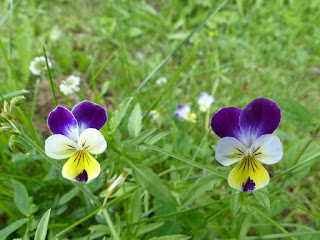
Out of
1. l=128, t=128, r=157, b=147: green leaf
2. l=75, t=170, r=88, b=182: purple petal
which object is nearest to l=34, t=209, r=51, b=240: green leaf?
l=75, t=170, r=88, b=182: purple petal

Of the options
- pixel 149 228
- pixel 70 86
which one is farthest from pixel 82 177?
pixel 70 86

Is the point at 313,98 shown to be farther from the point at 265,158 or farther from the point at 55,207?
the point at 55,207

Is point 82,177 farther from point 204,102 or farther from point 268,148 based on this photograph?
point 204,102

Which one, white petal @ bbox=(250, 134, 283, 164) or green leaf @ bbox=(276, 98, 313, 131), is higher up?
green leaf @ bbox=(276, 98, 313, 131)

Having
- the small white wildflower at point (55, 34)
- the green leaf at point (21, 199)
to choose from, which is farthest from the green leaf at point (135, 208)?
the small white wildflower at point (55, 34)

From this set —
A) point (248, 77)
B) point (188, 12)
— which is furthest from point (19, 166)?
point (188, 12)

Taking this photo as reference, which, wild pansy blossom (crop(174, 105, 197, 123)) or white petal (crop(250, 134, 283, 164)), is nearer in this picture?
white petal (crop(250, 134, 283, 164))

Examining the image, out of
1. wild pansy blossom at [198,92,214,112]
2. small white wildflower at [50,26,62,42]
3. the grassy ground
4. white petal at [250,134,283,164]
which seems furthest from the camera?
small white wildflower at [50,26,62,42]

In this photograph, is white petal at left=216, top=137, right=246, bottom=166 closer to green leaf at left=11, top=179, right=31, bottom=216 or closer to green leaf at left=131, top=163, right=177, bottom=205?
green leaf at left=131, top=163, right=177, bottom=205
